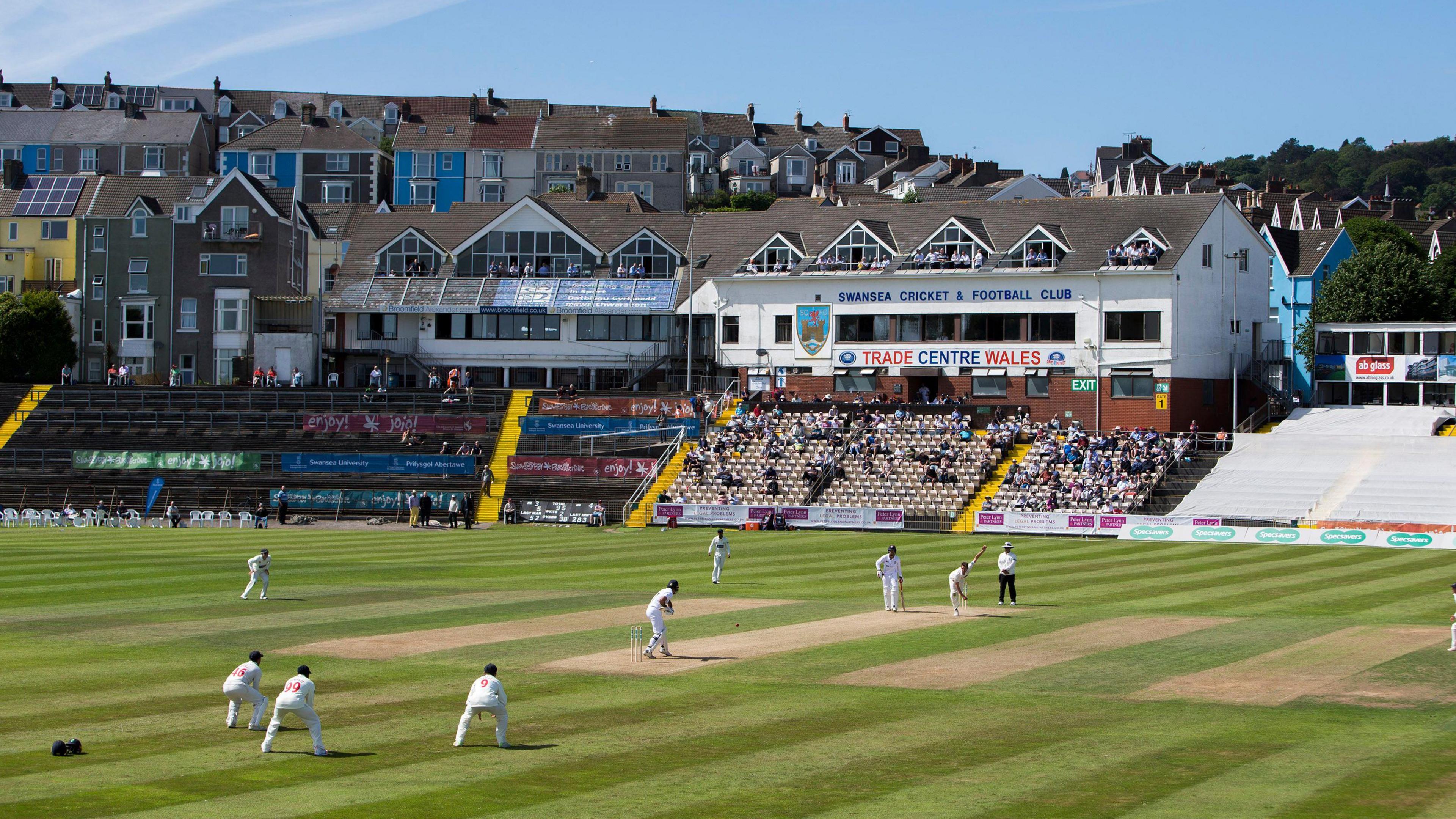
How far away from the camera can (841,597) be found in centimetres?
3556

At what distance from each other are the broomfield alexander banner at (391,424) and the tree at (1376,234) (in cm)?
5588

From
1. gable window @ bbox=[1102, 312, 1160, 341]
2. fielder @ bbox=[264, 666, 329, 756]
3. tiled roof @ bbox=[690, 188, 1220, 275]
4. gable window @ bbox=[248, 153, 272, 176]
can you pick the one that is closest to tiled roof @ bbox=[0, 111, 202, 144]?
gable window @ bbox=[248, 153, 272, 176]

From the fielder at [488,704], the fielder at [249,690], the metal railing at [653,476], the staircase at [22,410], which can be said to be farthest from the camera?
the staircase at [22,410]

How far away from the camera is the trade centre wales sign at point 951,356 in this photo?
6856cm

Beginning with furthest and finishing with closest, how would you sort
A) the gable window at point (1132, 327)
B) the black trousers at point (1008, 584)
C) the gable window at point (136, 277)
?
the gable window at point (136, 277) < the gable window at point (1132, 327) < the black trousers at point (1008, 584)

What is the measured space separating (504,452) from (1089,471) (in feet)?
85.5

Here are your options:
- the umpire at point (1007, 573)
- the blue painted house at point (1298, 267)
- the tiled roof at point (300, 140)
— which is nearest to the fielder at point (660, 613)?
the umpire at point (1007, 573)

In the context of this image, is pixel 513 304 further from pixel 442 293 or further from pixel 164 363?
pixel 164 363

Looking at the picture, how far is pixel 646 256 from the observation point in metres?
80.2

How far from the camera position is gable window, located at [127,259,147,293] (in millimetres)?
81312

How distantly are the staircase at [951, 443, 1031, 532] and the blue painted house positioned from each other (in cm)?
3302

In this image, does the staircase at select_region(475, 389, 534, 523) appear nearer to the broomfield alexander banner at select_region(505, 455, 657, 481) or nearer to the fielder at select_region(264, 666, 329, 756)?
the broomfield alexander banner at select_region(505, 455, 657, 481)

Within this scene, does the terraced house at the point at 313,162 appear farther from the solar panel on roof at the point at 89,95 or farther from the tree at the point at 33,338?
the tree at the point at 33,338

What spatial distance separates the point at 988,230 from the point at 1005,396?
347 inches
